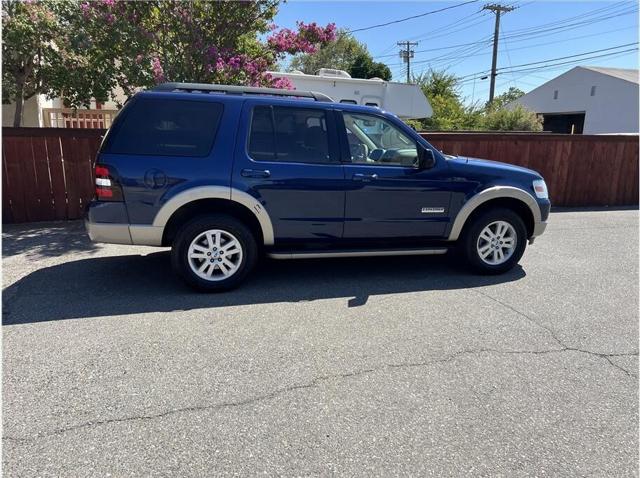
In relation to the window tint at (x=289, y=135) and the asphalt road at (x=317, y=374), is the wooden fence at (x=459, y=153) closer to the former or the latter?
the asphalt road at (x=317, y=374)

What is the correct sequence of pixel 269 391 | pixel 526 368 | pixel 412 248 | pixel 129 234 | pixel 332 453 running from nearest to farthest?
pixel 332 453, pixel 269 391, pixel 526 368, pixel 129 234, pixel 412 248

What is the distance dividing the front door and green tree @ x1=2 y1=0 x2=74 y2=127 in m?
5.86

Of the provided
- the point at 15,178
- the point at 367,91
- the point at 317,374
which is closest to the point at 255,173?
the point at 317,374

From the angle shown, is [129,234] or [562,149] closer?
[129,234]

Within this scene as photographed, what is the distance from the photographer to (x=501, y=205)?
5.45m

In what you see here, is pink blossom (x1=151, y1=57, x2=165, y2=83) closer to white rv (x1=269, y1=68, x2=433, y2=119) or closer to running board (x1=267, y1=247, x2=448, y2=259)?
running board (x1=267, y1=247, x2=448, y2=259)

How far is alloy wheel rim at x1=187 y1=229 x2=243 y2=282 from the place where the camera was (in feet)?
14.9

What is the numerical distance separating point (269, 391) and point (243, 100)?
9.74 ft

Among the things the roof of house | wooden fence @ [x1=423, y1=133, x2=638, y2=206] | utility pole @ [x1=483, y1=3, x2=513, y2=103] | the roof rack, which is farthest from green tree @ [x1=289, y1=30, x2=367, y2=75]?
the roof rack

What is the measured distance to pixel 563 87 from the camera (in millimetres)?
38625

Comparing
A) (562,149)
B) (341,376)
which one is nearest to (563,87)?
(562,149)

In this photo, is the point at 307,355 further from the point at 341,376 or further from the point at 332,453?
the point at 332,453

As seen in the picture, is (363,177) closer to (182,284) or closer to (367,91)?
(182,284)

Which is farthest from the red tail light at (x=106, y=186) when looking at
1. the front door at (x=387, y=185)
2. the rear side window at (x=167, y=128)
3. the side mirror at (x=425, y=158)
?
the side mirror at (x=425, y=158)
